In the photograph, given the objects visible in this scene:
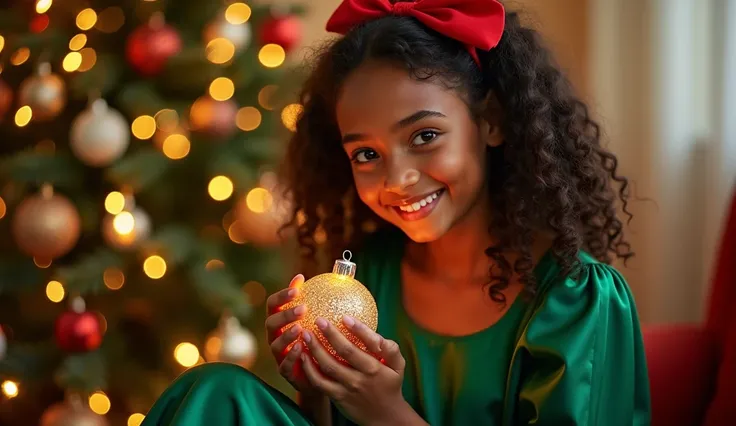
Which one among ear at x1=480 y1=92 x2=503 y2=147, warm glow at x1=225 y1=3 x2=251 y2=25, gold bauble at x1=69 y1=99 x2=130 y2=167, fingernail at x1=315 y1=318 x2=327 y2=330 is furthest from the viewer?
warm glow at x1=225 y1=3 x2=251 y2=25

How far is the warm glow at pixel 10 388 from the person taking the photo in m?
1.79

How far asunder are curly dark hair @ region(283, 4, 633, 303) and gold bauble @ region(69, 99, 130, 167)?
0.54 metres

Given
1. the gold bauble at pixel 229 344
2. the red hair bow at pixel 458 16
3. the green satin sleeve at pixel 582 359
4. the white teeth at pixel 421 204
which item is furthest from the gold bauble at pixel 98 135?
the green satin sleeve at pixel 582 359

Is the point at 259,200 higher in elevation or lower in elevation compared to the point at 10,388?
higher

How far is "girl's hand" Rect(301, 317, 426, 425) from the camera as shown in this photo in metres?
0.99

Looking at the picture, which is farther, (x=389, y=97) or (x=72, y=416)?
(x=72, y=416)

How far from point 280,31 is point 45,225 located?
0.67m

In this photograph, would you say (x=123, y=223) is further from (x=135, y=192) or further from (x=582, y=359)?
(x=582, y=359)

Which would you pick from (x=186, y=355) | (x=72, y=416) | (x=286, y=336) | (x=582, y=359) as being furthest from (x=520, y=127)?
(x=72, y=416)

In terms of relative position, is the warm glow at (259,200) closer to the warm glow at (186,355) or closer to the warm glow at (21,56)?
the warm glow at (186,355)

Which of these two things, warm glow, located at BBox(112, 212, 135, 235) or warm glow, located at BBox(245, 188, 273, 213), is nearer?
warm glow, located at BBox(112, 212, 135, 235)

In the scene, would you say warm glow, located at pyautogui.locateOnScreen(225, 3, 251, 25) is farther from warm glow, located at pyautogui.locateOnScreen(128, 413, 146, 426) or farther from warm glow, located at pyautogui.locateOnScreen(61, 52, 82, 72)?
warm glow, located at pyautogui.locateOnScreen(128, 413, 146, 426)

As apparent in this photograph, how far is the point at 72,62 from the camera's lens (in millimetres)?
1729

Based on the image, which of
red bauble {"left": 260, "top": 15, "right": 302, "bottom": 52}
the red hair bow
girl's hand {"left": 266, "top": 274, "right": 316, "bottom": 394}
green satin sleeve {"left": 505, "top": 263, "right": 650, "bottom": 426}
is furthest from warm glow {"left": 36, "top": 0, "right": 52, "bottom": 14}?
green satin sleeve {"left": 505, "top": 263, "right": 650, "bottom": 426}
